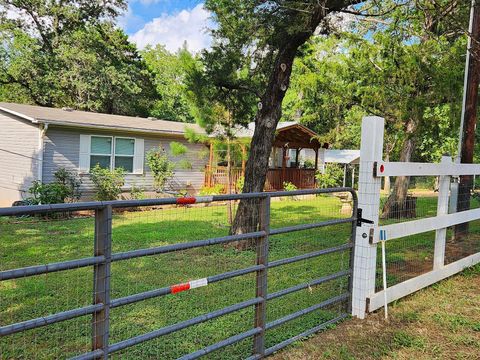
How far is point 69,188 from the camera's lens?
40.8ft

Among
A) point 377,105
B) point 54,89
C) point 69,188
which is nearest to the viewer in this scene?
point 377,105

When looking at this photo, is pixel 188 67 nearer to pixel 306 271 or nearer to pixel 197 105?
pixel 197 105

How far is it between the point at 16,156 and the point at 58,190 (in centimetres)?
329

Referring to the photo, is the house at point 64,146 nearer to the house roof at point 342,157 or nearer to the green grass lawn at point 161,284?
the green grass lawn at point 161,284

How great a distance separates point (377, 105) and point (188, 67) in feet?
17.3

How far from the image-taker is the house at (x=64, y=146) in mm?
12578

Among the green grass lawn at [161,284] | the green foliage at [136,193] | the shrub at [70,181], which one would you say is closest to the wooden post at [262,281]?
the green grass lawn at [161,284]

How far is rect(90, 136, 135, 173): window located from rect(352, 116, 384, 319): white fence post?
1126 cm

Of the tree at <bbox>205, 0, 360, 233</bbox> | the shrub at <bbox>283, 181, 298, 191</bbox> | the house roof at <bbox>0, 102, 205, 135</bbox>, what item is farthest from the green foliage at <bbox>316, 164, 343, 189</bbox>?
the tree at <bbox>205, 0, 360, 233</bbox>

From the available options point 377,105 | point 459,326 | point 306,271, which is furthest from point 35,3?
point 459,326

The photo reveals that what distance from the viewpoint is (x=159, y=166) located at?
15.0 metres

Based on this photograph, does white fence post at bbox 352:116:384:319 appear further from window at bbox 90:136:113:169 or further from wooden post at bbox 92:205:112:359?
window at bbox 90:136:113:169

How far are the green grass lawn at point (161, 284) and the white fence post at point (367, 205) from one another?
30cm

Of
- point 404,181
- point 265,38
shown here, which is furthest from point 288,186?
point 265,38
